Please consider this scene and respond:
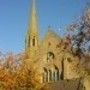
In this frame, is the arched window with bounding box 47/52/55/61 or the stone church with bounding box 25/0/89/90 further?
the arched window with bounding box 47/52/55/61

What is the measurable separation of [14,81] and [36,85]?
547cm

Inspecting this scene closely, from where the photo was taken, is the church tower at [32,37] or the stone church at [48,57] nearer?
the stone church at [48,57]

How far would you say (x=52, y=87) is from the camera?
75938mm

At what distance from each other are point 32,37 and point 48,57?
5.11 meters

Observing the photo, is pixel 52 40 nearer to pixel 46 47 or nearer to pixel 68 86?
pixel 46 47

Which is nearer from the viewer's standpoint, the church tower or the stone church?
the stone church

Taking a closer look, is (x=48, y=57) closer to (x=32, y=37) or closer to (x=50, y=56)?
(x=50, y=56)

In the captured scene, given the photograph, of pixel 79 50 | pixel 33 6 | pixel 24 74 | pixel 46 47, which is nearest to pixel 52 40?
pixel 46 47

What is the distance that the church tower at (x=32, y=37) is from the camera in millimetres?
82081

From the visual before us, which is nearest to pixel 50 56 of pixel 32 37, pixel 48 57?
pixel 48 57

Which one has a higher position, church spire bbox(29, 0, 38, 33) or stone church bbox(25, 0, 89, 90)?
church spire bbox(29, 0, 38, 33)

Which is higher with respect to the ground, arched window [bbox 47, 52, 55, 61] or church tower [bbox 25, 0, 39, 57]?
church tower [bbox 25, 0, 39, 57]

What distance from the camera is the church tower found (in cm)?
8208

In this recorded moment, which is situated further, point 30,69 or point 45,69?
point 45,69
